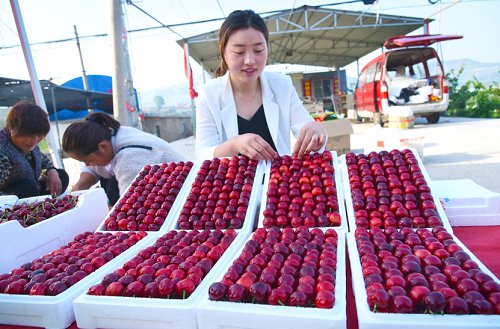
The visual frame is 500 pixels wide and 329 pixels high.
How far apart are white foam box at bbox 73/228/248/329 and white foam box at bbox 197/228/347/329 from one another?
0.15ft

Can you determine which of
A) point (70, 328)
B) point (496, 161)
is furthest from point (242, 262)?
point (496, 161)

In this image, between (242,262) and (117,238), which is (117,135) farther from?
(242,262)

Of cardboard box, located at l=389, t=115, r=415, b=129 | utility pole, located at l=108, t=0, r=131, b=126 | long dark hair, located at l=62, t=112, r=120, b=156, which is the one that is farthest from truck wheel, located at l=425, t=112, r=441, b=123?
long dark hair, located at l=62, t=112, r=120, b=156

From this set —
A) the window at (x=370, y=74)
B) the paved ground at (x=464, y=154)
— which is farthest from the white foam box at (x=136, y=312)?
the window at (x=370, y=74)

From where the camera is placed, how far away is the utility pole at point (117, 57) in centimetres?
606

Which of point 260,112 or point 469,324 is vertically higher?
point 260,112

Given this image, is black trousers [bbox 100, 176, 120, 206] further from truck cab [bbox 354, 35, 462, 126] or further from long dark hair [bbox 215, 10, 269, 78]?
truck cab [bbox 354, 35, 462, 126]

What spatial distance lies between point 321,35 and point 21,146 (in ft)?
46.0

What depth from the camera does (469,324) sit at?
2.23ft

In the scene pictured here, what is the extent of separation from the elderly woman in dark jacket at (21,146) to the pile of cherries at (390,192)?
2595 millimetres

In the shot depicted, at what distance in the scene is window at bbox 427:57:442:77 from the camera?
828cm

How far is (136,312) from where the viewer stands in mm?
868

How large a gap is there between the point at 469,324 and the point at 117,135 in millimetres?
2575

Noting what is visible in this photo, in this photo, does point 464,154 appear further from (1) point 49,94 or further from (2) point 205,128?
(1) point 49,94
